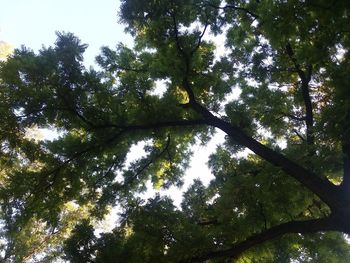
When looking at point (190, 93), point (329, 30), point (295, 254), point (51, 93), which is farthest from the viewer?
point (295, 254)

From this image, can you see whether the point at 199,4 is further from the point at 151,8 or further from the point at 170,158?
the point at 170,158

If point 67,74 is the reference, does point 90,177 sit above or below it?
below

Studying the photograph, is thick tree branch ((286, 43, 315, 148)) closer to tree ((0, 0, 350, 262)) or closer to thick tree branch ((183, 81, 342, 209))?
tree ((0, 0, 350, 262))

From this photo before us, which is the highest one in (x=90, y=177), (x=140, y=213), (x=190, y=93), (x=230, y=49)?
(x=230, y=49)

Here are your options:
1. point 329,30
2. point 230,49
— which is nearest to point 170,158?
point 230,49

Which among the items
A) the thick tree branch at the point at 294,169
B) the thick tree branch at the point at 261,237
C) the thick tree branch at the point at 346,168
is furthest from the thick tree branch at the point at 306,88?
the thick tree branch at the point at 261,237

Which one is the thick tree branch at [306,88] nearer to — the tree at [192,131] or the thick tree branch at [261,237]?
the tree at [192,131]

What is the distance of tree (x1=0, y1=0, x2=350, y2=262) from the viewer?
243 inches

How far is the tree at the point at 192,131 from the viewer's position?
6.16 metres

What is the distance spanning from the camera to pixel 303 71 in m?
8.33

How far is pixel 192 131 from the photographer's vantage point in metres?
8.83

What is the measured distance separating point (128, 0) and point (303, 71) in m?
4.10

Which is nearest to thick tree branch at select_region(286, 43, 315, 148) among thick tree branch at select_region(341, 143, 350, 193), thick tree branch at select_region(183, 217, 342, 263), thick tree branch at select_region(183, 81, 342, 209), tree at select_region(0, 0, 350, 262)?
tree at select_region(0, 0, 350, 262)

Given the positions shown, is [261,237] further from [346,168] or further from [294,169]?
[346,168]
